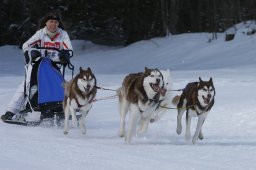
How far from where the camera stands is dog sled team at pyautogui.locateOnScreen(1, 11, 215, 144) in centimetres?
625

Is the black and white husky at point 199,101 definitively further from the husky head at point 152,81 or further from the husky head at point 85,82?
the husky head at point 85,82

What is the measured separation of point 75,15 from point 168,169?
61.7 ft

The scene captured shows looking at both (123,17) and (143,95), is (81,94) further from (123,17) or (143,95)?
(123,17)

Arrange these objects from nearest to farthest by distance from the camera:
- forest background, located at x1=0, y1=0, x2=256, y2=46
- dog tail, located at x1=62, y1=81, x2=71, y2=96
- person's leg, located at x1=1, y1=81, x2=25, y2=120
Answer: dog tail, located at x1=62, y1=81, x2=71, y2=96
person's leg, located at x1=1, y1=81, x2=25, y2=120
forest background, located at x1=0, y1=0, x2=256, y2=46

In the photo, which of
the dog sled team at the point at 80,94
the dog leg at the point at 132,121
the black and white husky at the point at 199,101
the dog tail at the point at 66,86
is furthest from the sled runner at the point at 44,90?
the black and white husky at the point at 199,101

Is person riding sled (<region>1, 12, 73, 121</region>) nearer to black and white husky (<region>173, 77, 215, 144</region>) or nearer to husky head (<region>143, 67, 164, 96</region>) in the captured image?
husky head (<region>143, 67, 164, 96</region>)

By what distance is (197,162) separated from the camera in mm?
5121

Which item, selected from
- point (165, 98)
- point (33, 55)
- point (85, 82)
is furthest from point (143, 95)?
point (33, 55)

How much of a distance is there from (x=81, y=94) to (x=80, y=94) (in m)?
0.01

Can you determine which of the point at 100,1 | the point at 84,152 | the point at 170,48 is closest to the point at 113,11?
the point at 100,1

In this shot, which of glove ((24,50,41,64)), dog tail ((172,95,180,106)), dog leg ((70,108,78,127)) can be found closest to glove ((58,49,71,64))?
glove ((24,50,41,64))

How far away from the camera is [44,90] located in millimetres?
Result: 7520

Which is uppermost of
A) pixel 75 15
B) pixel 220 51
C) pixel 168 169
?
pixel 75 15

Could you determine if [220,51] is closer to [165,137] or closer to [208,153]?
[165,137]
